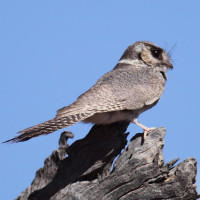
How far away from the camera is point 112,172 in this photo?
7812 millimetres

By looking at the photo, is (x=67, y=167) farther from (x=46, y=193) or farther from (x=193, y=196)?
(x=193, y=196)

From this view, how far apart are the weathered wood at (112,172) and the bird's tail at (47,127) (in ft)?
3.00

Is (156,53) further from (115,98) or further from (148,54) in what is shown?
(115,98)

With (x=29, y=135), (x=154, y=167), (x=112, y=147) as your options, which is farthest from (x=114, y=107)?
(x=29, y=135)

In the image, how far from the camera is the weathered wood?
7410mm

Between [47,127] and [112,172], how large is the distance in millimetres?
1343

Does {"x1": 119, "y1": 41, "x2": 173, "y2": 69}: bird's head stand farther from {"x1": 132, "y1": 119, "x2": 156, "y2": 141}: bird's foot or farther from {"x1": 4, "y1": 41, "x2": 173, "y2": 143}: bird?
{"x1": 132, "y1": 119, "x2": 156, "y2": 141}: bird's foot

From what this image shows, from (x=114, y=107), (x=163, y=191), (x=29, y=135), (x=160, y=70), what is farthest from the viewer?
(x=160, y=70)

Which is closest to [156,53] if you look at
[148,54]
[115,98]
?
[148,54]

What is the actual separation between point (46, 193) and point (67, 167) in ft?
1.82

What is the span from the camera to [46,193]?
328 inches

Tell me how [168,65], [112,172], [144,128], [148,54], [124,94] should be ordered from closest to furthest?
[112,172] → [144,128] → [124,94] → [148,54] → [168,65]

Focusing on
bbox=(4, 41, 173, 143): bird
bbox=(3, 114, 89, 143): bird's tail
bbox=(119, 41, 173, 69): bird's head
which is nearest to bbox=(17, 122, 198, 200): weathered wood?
A: bbox=(4, 41, 173, 143): bird

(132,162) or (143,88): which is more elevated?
(143,88)
